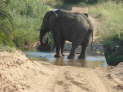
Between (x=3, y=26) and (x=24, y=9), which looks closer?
(x=3, y=26)

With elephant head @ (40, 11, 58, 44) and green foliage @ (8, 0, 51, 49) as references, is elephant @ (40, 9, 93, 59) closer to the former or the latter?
elephant head @ (40, 11, 58, 44)

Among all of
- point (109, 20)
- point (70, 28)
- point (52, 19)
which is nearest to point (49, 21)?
point (52, 19)

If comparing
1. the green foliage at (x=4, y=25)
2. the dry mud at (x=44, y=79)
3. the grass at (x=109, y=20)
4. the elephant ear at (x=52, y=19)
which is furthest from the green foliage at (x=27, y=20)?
the dry mud at (x=44, y=79)

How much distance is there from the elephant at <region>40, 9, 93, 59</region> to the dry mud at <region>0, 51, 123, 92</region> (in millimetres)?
6710

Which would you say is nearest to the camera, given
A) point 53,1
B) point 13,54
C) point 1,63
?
point 1,63

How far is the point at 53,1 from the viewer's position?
5075cm

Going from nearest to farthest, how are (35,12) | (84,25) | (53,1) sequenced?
(84,25) → (35,12) → (53,1)

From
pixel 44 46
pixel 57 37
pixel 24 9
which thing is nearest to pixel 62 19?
pixel 57 37

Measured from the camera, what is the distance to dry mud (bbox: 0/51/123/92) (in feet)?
32.2

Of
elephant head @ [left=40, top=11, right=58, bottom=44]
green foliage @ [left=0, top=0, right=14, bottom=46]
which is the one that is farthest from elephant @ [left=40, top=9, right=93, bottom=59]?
green foliage @ [left=0, top=0, right=14, bottom=46]

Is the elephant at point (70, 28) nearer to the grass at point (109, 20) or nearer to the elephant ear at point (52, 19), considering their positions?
the elephant ear at point (52, 19)

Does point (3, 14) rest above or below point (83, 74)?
above

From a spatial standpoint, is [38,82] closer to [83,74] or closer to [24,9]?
[83,74]

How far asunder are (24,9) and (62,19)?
6.03m
